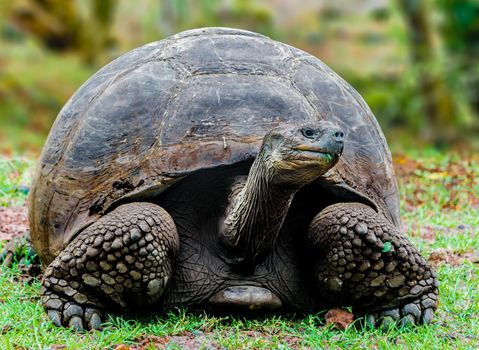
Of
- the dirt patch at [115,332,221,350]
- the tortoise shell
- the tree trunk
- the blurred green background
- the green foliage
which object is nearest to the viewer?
the dirt patch at [115,332,221,350]

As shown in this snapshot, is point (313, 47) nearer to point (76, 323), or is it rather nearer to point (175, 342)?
point (76, 323)

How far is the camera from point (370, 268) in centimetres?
353

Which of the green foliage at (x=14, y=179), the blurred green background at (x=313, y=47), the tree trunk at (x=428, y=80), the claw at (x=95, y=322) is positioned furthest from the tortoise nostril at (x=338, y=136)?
the tree trunk at (x=428, y=80)

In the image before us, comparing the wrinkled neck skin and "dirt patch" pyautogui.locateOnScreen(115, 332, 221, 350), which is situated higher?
the wrinkled neck skin

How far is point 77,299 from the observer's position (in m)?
3.49

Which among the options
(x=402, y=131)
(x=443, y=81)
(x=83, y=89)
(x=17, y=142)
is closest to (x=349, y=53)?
(x=402, y=131)

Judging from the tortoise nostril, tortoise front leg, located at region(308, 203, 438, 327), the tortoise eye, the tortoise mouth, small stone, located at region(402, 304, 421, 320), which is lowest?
small stone, located at region(402, 304, 421, 320)

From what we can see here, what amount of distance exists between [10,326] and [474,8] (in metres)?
15.4

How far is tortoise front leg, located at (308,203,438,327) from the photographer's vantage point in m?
3.50

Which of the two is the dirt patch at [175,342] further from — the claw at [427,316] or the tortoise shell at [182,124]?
the claw at [427,316]

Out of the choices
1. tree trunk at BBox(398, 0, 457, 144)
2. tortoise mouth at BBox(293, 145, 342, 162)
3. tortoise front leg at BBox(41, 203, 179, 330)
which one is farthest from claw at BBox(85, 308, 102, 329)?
tree trunk at BBox(398, 0, 457, 144)

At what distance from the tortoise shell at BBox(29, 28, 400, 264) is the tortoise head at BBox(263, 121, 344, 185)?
1.13 feet

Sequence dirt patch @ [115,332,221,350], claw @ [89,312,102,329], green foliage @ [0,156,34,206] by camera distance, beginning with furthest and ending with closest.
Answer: green foliage @ [0,156,34,206]
claw @ [89,312,102,329]
dirt patch @ [115,332,221,350]

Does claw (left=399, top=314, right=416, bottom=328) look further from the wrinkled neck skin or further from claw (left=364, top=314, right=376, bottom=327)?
the wrinkled neck skin
